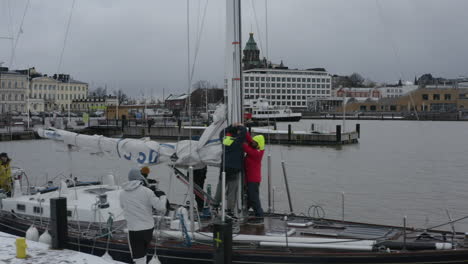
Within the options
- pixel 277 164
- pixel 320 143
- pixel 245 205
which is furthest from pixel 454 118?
pixel 245 205

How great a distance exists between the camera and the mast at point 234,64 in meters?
8.50

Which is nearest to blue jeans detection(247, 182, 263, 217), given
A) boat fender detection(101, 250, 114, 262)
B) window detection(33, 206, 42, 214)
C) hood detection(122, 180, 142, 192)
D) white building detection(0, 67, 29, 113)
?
boat fender detection(101, 250, 114, 262)

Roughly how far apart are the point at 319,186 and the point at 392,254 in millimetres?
15388

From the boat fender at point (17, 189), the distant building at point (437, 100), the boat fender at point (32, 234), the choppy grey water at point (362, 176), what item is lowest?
the choppy grey water at point (362, 176)

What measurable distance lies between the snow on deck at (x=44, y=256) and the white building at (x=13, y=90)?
8118 cm

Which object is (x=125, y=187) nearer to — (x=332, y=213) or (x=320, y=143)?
(x=332, y=213)

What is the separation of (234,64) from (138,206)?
3337mm

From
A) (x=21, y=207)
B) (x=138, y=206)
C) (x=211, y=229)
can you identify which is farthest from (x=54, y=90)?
(x=138, y=206)

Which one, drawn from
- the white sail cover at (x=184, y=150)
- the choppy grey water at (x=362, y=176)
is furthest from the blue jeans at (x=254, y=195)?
the choppy grey water at (x=362, y=176)

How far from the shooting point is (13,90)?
89500mm

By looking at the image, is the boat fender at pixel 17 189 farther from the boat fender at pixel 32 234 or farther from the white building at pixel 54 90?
the white building at pixel 54 90

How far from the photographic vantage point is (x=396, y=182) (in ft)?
73.4

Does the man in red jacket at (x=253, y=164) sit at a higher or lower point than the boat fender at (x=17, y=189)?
higher

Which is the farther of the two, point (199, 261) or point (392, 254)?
point (199, 261)
